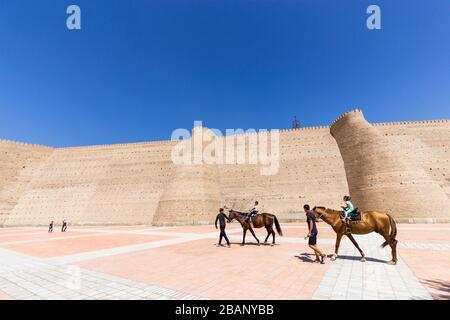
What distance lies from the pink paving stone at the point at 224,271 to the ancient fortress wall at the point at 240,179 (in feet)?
70.2

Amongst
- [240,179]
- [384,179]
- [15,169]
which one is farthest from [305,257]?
[15,169]

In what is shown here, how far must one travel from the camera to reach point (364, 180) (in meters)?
30.2

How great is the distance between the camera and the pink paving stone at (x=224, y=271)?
17.0 feet

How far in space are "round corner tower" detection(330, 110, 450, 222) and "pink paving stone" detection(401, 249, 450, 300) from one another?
19.3 metres

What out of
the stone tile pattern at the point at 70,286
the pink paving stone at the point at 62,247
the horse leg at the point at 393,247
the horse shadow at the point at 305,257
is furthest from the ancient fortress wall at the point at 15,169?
the horse leg at the point at 393,247

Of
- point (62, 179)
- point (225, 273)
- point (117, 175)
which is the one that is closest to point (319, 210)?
point (225, 273)

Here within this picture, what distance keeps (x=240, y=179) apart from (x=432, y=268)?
31.7m

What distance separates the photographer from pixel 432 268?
6.87 metres

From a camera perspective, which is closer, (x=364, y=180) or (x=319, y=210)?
(x=319, y=210)

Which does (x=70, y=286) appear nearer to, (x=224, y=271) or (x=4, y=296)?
(x=4, y=296)

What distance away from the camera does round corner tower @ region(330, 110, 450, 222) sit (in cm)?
2517

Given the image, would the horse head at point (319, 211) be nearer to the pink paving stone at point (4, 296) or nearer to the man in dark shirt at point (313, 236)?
the man in dark shirt at point (313, 236)
